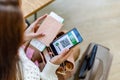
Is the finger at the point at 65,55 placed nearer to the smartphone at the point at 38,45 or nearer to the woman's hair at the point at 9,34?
the smartphone at the point at 38,45

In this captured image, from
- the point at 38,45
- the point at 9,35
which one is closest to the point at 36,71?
the point at 38,45

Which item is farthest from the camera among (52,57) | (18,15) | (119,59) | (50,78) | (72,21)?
(72,21)

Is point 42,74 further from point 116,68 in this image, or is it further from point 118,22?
point 118,22

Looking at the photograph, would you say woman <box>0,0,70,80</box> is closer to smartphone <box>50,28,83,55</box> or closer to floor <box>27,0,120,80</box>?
smartphone <box>50,28,83,55</box>

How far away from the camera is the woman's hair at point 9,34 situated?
2.06 feet

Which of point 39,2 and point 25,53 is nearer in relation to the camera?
point 25,53

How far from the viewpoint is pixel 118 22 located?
2.40 m

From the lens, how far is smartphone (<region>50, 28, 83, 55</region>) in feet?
4.68

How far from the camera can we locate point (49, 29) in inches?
58.9

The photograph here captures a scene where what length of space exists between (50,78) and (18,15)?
73cm

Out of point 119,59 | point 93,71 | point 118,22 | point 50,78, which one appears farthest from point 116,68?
point 50,78

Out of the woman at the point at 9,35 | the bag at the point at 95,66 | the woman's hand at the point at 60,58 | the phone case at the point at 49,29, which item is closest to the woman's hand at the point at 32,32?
the phone case at the point at 49,29

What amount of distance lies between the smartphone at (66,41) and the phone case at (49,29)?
0.03 meters

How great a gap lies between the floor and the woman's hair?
147 centimetres
